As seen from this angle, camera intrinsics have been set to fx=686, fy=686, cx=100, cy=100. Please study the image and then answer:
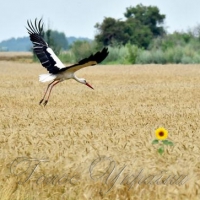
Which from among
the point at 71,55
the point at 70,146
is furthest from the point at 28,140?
the point at 71,55

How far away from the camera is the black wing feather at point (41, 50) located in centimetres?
1478

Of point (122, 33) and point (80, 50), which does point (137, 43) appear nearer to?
point (122, 33)

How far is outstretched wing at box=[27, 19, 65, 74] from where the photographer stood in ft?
48.2

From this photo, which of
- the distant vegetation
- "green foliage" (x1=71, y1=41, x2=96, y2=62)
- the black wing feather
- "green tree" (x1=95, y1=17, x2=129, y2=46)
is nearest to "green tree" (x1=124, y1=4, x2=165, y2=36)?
the distant vegetation

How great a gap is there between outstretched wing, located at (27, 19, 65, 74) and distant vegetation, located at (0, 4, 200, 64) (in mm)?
36174

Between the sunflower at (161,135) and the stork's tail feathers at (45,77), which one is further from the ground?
the stork's tail feathers at (45,77)

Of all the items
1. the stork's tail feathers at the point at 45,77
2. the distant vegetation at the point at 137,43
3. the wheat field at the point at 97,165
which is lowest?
the distant vegetation at the point at 137,43

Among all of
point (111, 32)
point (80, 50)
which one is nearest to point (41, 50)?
point (80, 50)

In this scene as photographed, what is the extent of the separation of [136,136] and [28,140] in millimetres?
1215

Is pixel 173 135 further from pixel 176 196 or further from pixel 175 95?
pixel 175 95

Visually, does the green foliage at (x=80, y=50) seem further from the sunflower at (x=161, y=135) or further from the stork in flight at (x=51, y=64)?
the sunflower at (x=161, y=135)

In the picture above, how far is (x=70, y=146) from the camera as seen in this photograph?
6.93 m

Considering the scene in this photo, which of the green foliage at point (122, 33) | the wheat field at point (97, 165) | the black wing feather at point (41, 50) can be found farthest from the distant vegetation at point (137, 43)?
the wheat field at point (97, 165)

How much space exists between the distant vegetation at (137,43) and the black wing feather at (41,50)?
36170 millimetres
